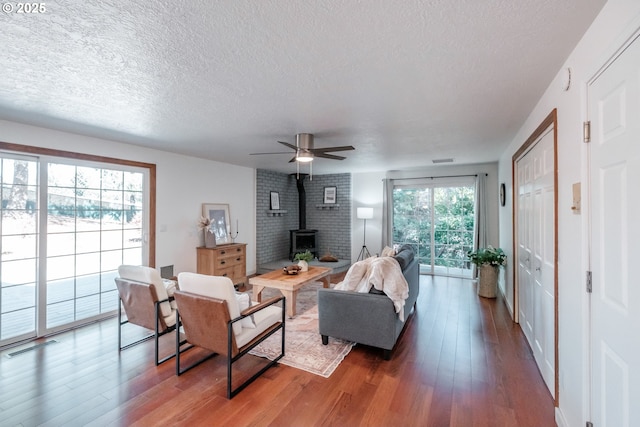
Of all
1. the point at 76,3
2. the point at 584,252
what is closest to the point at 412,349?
the point at 584,252

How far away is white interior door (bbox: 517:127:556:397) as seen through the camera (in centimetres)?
209

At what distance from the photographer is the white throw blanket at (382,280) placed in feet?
8.85

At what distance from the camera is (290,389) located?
2.24m

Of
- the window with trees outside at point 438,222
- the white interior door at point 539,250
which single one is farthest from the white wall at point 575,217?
the window with trees outside at point 438,222

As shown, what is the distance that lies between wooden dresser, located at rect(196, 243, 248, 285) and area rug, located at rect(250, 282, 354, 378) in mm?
1948

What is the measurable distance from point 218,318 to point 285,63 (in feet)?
6.26

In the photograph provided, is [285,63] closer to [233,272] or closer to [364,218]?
[233,272]

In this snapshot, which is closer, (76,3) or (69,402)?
(76,3)

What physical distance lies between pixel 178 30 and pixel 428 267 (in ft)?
20.4

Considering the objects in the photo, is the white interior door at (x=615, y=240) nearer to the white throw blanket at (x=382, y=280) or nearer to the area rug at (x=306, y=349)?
the white throw blanket at (x=382, y=280)

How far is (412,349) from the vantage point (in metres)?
2.90

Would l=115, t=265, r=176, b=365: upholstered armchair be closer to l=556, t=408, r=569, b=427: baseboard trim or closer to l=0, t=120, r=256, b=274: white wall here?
l=0, t=120, r=256, b=274: white wall

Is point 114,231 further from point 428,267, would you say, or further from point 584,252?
point 428,267

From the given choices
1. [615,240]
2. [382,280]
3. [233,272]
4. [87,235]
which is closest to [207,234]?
[233,272]
